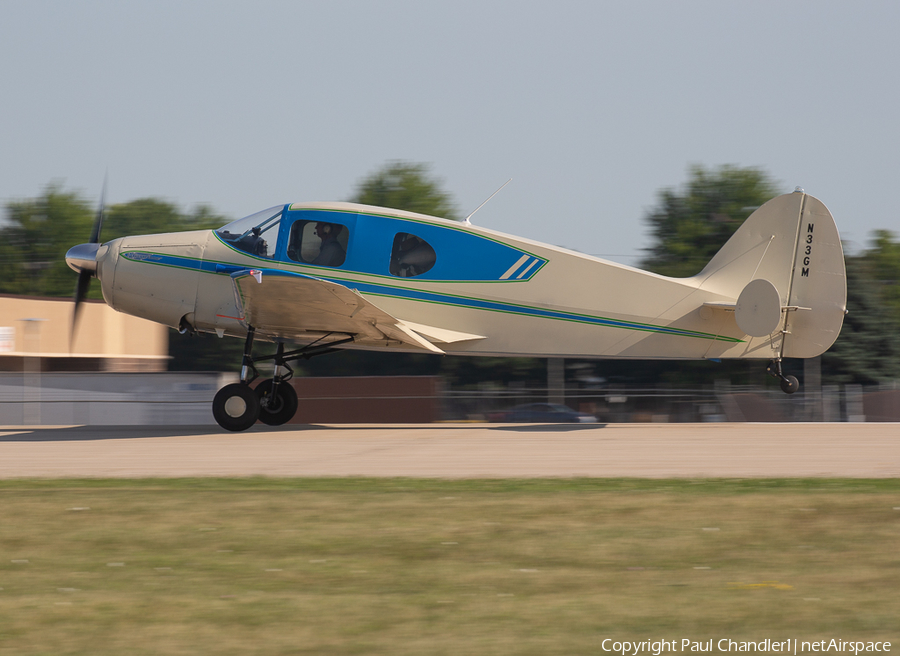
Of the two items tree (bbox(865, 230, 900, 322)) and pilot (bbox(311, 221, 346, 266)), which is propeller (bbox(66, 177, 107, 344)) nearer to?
pilot (bbox(311, 221, 346, 266))

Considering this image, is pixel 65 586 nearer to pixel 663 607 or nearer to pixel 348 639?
pixel 348 639

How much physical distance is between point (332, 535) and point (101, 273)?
916cm

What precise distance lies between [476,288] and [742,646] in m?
9.75

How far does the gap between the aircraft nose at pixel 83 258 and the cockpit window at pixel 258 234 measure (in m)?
2.08

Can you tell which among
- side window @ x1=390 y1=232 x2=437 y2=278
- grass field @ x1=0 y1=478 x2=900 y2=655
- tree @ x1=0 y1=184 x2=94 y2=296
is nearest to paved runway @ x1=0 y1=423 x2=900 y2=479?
grass field @ x1=0 y1=478 x2=900 y2=655

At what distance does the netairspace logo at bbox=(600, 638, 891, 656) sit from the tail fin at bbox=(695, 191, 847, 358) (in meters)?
10.1

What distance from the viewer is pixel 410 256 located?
13.1m

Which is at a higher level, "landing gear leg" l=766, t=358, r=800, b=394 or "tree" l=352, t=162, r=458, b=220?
"tree" l=352, t=162, r=458, b=220

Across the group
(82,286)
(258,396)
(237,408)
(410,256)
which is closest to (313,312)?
(410,256)

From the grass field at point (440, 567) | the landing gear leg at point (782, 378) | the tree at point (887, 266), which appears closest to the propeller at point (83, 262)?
the grass field at point (440, 567)

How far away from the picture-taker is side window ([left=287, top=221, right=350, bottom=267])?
13.0 m

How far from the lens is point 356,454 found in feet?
33.7

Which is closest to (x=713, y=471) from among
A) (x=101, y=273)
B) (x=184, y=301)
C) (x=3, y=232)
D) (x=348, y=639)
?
(x=348, y=639)

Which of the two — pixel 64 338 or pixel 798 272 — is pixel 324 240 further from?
pixel 64 338
